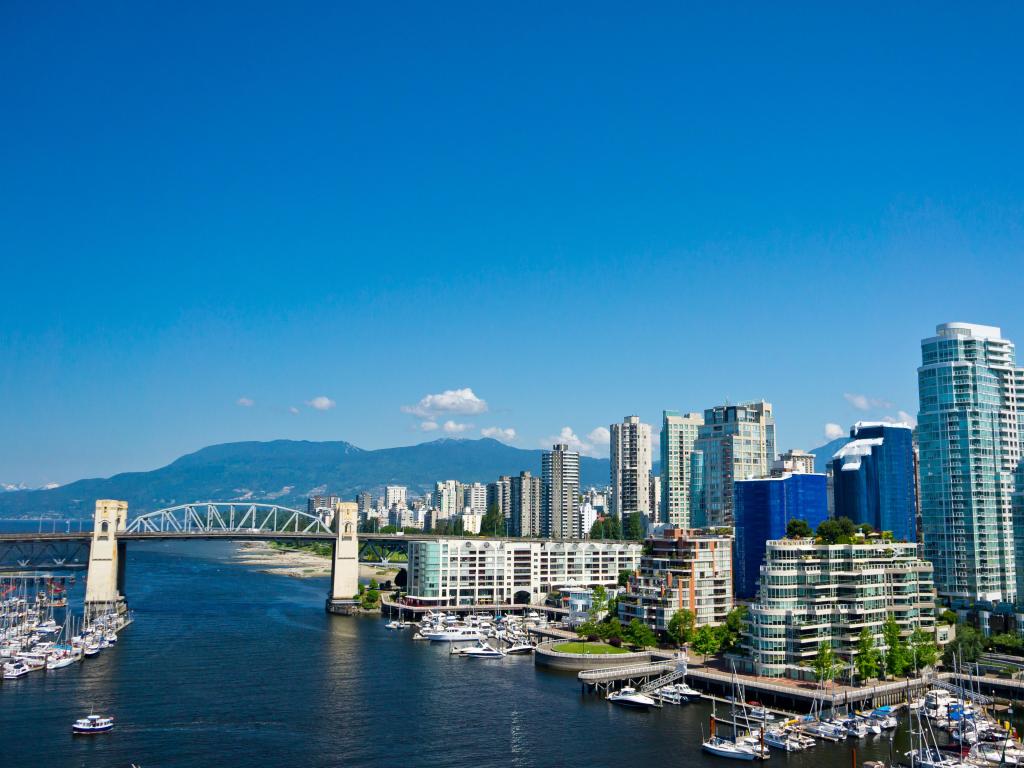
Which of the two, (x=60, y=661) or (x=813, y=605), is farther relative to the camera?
(x=60, y=661)

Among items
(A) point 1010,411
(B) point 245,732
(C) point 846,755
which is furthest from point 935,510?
(B) point 245,732

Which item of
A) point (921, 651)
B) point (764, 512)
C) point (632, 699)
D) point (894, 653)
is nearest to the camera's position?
point (632, 699)

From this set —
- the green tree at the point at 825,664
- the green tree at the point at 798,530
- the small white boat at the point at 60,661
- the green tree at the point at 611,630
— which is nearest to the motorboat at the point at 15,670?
→ the small white boat at the point at 60,661

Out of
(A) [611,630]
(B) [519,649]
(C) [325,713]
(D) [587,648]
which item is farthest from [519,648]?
(C) [325,713]

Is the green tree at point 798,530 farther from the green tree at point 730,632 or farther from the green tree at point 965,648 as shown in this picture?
the green tree at point 965,648

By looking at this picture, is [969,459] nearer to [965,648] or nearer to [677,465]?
[965,648]

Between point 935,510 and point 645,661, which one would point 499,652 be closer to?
point 645,661
